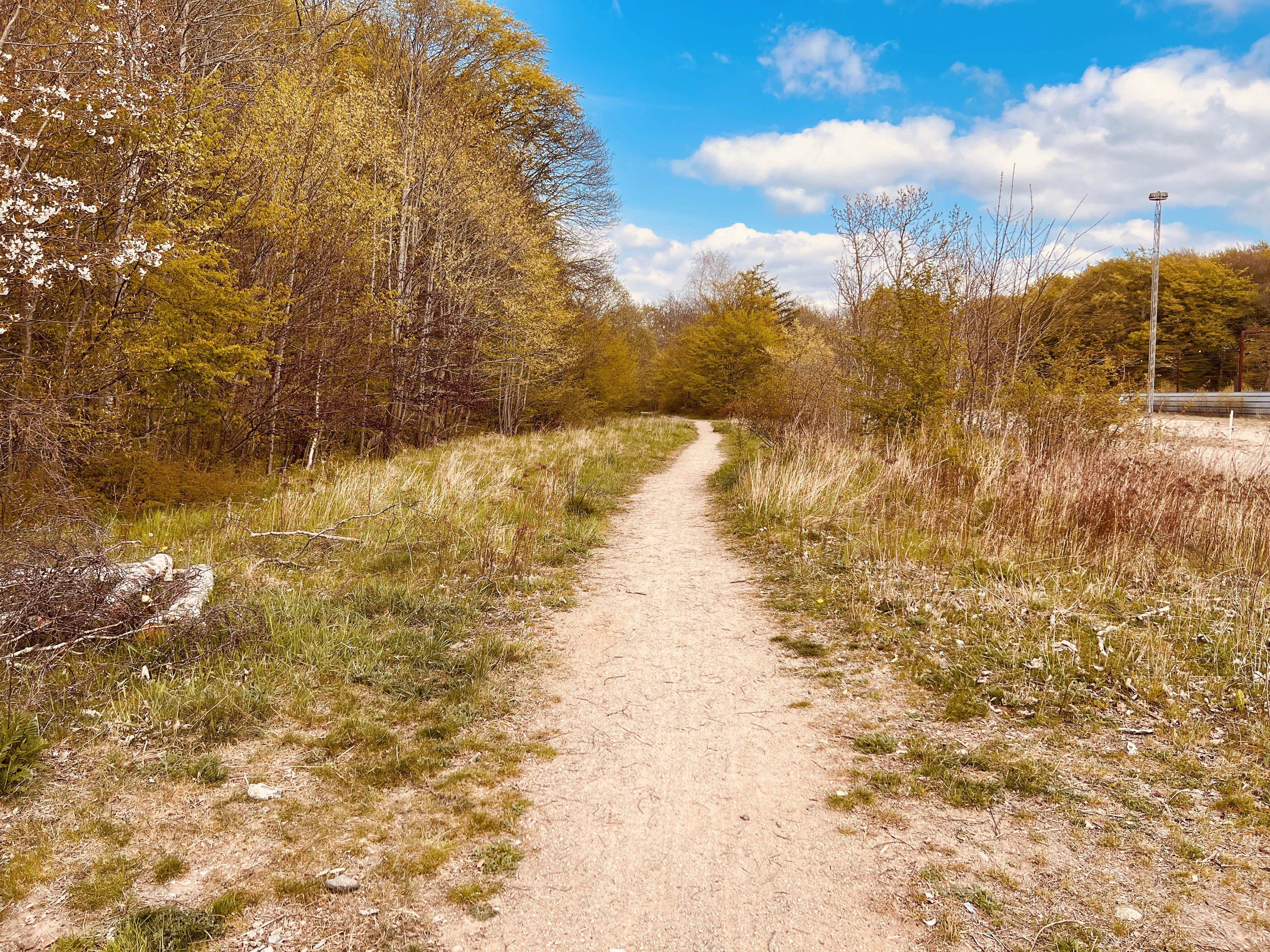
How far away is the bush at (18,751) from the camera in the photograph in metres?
3.02

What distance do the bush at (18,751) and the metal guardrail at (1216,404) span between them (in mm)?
24932

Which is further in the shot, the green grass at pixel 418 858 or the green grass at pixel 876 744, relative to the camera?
the green grass at pixel 876 744

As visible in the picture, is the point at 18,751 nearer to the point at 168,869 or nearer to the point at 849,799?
the point at 168,869

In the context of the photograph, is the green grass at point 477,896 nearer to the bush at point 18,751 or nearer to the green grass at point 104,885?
the green grass at point 104,885

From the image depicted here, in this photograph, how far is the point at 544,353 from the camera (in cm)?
1948

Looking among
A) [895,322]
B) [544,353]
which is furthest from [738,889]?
[544,353]

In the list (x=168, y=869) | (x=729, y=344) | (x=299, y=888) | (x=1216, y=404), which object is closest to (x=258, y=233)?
(x=168, y=869)

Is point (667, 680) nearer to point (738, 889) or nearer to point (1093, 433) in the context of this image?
point (738, 889)

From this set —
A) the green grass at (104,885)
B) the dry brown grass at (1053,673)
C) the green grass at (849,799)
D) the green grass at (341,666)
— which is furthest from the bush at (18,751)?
the dry brown grass at (1053,673)

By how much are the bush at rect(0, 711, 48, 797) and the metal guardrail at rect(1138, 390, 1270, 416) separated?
81.8ft

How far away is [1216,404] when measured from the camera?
21172 millimetres

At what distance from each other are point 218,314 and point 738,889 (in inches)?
325

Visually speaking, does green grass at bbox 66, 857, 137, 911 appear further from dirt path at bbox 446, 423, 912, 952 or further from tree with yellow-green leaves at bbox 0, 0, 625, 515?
tree with yellow-green leaves at bbox 0, 0, 625, 515

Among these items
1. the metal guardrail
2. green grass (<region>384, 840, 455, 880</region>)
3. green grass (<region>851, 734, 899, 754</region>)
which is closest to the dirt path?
green grass (<region>851, 734, 899, 754</region>)
